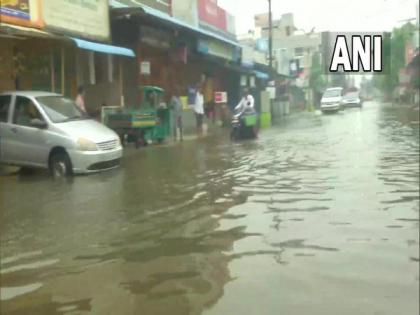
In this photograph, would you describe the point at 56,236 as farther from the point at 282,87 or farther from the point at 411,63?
the point at 411,63

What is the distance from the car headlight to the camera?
32.8ft

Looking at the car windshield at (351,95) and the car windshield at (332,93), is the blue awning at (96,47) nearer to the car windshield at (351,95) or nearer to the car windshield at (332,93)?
the car windshield at (332,93)

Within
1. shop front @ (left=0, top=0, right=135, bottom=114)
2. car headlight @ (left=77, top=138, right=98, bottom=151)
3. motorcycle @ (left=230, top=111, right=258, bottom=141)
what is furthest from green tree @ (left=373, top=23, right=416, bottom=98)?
shop front @ (left=0, top=0, right=135, bottom=114)

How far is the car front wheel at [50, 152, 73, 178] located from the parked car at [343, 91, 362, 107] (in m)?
34.3

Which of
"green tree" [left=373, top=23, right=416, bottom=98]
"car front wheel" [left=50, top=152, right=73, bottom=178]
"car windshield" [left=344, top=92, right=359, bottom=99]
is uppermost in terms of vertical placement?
"green tree" [left=373, top=23, right=416, bottom=98]

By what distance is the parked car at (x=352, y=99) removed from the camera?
42.8m

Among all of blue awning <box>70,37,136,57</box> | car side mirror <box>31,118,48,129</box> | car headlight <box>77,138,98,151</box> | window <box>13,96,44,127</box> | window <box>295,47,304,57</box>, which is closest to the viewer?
car headlight <box>77,138,98,151</box>

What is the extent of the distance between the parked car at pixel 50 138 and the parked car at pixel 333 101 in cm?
3122

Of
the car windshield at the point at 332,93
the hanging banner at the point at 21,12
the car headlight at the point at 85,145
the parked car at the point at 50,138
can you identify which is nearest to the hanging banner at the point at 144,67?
the hanging banner at the point at 21,12

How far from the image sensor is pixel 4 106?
10.6 meters

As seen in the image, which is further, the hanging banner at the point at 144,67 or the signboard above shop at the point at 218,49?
the signboard above shop at the point at 218,49

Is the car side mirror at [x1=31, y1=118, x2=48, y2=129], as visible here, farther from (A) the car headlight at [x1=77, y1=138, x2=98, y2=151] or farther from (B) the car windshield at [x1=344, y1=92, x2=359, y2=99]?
(B) the car windshield at [x1=344, y1=92, x2=359, y2=99]

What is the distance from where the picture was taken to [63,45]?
44.4 ft

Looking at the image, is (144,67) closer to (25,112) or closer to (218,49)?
(218,49)
